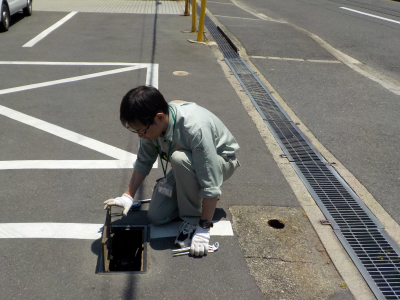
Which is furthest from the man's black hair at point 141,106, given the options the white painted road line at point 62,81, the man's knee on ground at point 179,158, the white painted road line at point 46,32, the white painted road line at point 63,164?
the white painted road line at point 46,32

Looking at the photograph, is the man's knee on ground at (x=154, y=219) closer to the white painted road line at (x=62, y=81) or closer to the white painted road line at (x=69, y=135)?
the white painted road line at (x=69, y=135)

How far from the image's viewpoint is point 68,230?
9.90ft

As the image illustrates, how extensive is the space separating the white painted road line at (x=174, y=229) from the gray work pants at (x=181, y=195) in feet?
0.15

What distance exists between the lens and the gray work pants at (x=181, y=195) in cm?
277

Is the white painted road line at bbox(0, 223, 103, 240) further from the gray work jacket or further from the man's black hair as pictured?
the man's black hair

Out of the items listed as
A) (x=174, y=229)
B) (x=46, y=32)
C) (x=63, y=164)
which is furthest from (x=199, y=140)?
(x=46, y=32)

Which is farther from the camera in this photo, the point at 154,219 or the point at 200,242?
the point at 154,219

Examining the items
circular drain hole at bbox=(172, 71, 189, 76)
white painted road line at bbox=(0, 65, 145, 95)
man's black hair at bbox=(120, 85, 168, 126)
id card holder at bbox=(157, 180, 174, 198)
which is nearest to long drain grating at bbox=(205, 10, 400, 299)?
id card holder at bbox=(157, 180, 174, 198)

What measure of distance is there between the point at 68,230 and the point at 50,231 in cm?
12

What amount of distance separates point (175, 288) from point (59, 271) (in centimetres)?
75

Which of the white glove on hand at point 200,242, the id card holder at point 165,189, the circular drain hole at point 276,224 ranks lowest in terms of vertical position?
the circular drain hole at point 276,224

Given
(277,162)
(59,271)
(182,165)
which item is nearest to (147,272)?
(59,271)

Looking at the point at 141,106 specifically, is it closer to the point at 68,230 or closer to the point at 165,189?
the point at 165,189

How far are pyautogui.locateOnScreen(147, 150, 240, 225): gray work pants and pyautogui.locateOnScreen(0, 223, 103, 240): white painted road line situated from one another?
1.44ft
